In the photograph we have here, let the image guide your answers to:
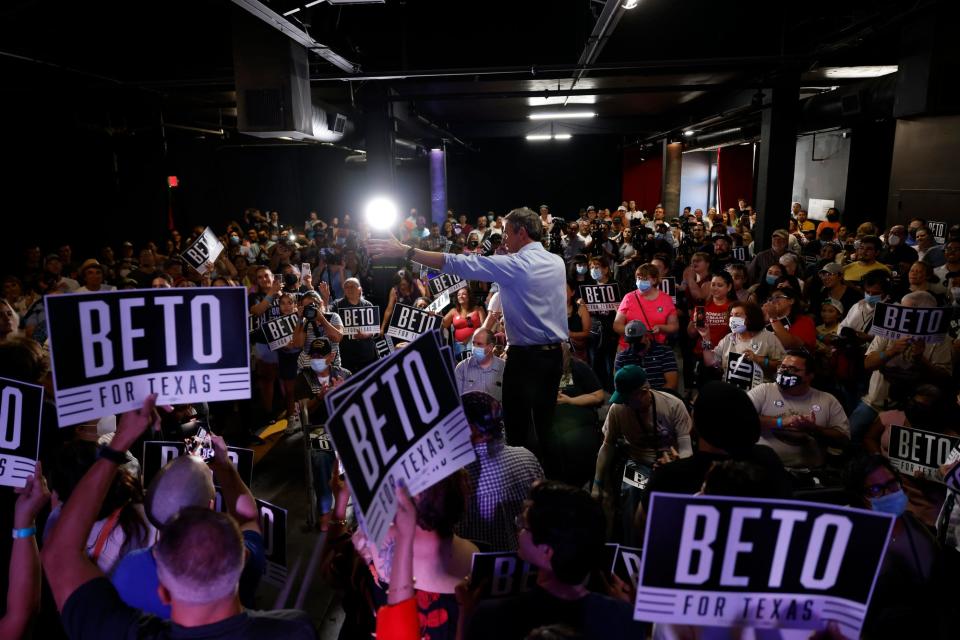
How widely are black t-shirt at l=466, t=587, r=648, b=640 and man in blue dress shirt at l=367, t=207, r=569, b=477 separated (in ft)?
7.50

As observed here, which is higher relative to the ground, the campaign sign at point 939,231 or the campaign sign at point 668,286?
the campaign sign at point 939,231

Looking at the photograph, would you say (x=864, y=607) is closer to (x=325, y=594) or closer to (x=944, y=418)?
(x=944, y=418)

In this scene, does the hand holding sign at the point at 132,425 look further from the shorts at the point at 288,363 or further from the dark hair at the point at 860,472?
the shorts at the point at 288,363

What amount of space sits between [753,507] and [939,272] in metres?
8.65

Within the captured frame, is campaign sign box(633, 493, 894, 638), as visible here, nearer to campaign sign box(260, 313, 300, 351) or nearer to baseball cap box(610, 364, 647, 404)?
baseball cap box(610, 364, 647, 404)

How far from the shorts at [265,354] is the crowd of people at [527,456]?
0.14 feet

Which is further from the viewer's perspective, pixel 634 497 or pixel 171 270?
pixel 171 270

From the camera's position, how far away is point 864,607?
1.93 m

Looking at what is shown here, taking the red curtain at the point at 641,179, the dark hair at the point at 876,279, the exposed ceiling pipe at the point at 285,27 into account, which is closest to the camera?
the exposed ceiling pipe at the point at 285,27

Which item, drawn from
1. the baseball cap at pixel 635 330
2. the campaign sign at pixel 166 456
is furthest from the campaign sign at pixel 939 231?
the campaign sign at pixel 166 456

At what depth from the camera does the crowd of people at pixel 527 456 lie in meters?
1.96

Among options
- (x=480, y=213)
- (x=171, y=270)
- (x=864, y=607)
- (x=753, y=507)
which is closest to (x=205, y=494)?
(x=753, y=507)

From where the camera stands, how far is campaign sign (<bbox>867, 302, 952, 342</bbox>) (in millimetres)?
5410

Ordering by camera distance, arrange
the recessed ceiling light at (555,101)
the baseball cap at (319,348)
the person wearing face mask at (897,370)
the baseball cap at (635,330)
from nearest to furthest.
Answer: the person wearing face mask at (897,370) < the baseball cap at (635,330) < the baseball cap at (319,348) < the recessed ceiling light at (555,101)
